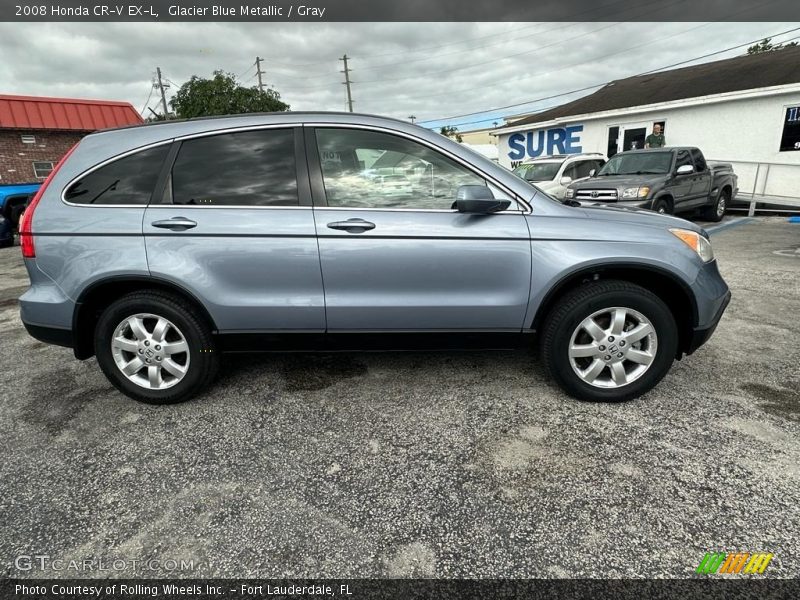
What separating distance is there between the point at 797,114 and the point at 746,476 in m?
15.6

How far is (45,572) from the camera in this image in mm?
1852

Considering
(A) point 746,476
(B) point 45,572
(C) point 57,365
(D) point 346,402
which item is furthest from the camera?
(C) point 57,365

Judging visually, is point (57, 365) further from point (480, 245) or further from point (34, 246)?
point (480, 245)

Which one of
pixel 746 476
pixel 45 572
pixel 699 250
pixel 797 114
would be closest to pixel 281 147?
pixel 45 572

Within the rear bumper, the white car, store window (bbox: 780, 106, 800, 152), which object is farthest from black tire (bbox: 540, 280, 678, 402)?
store window (bbox: 780, 106, 800, 152)

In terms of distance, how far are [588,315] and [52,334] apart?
337 centimetres

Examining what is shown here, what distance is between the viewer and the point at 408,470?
242cm

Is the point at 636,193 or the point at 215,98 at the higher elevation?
the point at 215,98

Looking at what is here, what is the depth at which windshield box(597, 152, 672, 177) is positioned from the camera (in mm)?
9523

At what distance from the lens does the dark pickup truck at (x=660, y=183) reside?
8680 millimetres

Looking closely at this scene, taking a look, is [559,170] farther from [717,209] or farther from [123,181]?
[123,181]

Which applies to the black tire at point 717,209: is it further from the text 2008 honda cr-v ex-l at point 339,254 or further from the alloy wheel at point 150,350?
the alloy wheel at point 150,350

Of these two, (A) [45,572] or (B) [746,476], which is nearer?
(A) [45,572]

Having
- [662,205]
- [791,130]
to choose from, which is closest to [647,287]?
[662,205]
